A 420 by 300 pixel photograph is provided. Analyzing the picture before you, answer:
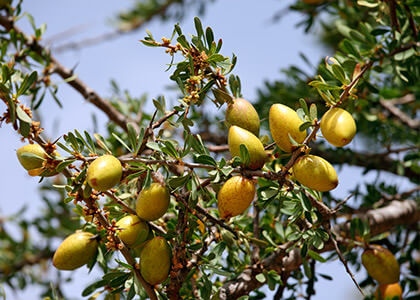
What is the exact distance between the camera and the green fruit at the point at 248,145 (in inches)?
40.4

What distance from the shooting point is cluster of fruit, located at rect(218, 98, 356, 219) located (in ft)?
3.22

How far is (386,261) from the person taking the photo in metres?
1.46

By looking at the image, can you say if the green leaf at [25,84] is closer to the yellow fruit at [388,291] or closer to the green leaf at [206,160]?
the green leaf at [206,160]

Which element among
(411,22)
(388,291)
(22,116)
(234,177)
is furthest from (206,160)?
(411,22)

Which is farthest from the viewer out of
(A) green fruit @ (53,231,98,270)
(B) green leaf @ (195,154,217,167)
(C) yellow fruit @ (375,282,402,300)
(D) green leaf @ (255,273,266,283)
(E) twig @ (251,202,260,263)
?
(C) yellow fruit @ (375,282,402,300)

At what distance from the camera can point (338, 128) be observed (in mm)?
982

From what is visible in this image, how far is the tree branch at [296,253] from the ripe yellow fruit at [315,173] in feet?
1.38

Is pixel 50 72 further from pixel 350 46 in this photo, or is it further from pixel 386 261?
pixel 386 261

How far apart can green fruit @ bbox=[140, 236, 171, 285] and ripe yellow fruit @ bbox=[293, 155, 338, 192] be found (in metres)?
0.36

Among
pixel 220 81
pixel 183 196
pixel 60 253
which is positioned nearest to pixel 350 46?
pixel 220 81

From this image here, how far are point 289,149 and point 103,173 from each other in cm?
43

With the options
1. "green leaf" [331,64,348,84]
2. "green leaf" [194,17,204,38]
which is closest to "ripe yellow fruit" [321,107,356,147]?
"green leaf" [331,64,348,84]

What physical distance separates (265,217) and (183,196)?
1.83ft

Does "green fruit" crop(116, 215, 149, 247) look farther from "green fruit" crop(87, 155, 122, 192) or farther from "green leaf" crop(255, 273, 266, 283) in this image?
"green leaf" crop(255, 273, 266, 283)
